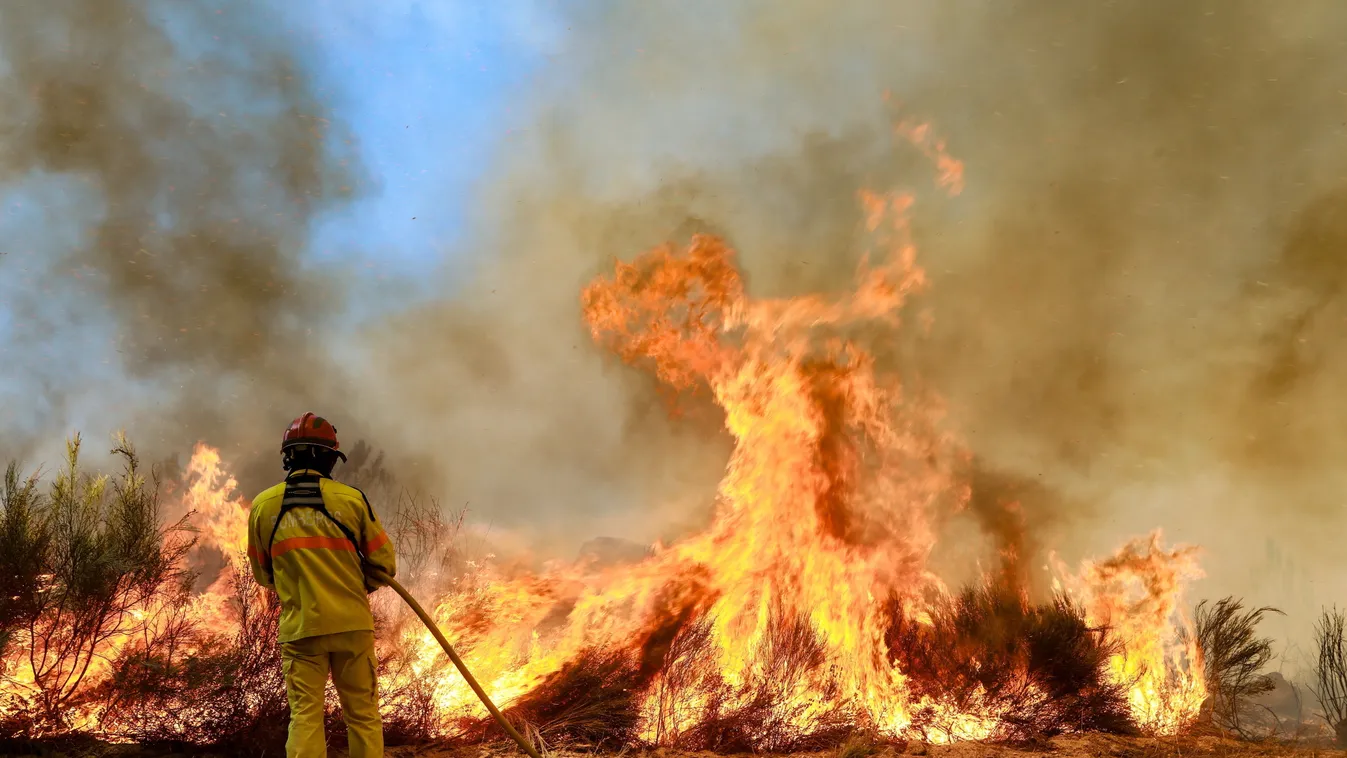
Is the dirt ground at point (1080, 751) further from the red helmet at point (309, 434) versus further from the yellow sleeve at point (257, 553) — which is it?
the red helmet at point (309, 434)

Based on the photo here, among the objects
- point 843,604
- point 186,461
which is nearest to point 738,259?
point 843,604

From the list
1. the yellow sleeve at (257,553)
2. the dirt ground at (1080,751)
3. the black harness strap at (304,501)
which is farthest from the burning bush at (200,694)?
the black harness strap at (304,501)

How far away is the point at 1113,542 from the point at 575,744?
7.47 meters

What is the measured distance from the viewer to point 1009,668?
723 cm

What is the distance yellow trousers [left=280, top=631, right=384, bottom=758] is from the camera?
404 centimetres

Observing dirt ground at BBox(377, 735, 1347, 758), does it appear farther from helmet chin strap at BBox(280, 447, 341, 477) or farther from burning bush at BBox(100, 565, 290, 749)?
helmet chin strap at BBox(280, 447, 341, 477)

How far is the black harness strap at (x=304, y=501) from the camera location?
13.7 feet

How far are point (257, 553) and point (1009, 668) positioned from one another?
659 centimetres

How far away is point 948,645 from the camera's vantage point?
7430mm

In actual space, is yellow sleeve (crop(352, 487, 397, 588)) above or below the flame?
above

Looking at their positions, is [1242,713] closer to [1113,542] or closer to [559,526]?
[1113,542]

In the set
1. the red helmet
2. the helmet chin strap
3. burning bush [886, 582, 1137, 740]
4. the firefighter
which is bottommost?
burning bush [886, 582, 1137, 740]

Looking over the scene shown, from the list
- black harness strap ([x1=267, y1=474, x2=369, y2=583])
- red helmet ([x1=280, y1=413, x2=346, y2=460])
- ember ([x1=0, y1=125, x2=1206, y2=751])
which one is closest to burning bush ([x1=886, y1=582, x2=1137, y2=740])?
ember ([x1=0, y1=125, x2=1206, y2=751])

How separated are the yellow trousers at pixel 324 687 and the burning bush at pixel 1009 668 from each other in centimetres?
473
